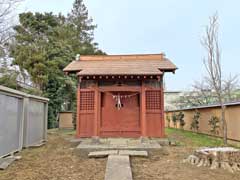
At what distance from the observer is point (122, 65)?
1096 centimetres

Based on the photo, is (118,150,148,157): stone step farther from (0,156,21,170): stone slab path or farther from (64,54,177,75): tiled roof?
(64,54,177,75): tiled roof

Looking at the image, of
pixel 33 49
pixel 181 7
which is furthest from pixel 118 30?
pixel 181 7

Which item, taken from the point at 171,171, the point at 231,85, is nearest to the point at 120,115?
the point at 171,171

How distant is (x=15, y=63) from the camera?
1666cm

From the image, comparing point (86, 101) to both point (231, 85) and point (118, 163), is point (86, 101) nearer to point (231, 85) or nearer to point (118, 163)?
point (118, 163)

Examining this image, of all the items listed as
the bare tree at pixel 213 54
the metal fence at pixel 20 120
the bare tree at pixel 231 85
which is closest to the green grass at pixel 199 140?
the bare tree at pixel 213 54

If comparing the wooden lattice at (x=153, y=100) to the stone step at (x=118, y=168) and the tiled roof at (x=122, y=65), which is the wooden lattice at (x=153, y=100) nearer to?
the tiled roof at (x=122, y=65)

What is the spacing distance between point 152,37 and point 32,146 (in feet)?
40.0

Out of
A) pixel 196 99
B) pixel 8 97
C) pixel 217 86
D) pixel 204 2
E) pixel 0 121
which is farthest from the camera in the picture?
pixel 196 99

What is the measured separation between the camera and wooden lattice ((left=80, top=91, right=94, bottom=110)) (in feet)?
35.1

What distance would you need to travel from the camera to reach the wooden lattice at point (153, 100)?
34.3 feet

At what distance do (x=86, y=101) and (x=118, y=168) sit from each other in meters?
5.73

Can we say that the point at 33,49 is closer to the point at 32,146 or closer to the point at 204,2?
the point at 32,146

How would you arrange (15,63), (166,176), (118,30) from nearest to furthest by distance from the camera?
(166,176) < (15,63) < (118,30)
